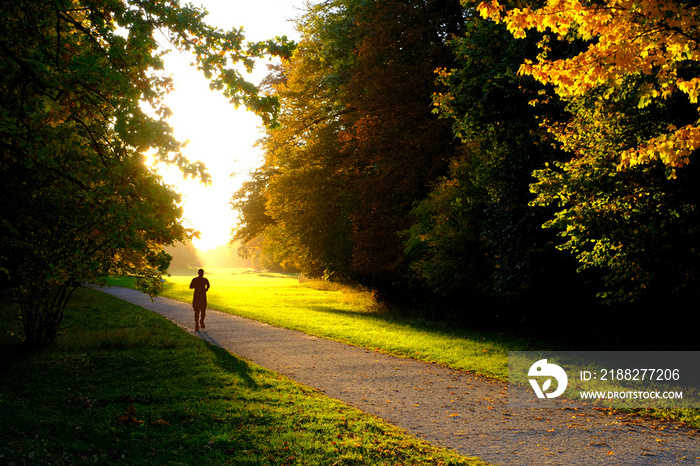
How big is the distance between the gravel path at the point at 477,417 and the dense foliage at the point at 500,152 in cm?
276

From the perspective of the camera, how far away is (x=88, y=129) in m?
6.71

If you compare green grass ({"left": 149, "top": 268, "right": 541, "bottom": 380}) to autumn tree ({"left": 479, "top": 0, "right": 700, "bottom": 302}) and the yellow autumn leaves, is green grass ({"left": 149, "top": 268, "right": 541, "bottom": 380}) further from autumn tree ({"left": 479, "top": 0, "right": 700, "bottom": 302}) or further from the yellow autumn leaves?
the yellow autumn leaves

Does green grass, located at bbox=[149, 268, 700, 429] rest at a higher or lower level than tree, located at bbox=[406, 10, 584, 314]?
lower

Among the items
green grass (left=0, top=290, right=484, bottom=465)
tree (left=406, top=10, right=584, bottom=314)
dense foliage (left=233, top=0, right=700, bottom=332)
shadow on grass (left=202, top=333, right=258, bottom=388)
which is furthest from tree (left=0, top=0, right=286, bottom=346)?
tree (left=406, top=10, right=584, bottom=314)

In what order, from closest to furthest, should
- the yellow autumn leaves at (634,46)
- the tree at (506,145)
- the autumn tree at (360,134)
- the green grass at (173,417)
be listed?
1. the green grass at (173,417)
2. the yellow autumn leaves at (634,46)
3. the tree at (506,145)
4. the autumn tree at (360,134)

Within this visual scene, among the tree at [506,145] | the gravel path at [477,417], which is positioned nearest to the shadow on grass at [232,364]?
the gravel path at [477,417]

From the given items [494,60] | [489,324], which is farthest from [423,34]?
[489,324]

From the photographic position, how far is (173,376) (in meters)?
9.09

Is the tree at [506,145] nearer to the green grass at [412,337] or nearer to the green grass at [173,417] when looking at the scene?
the green grass at [412,337]

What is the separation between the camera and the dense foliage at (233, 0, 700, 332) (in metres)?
6.54

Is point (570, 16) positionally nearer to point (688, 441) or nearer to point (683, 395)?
point (688, 441)

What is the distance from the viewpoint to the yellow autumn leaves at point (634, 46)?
5.79 m

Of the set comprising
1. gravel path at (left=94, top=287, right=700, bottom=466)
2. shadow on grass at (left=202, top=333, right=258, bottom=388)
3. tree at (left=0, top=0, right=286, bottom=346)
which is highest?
tree at (left=0, top=0, right=286, bottom=346)

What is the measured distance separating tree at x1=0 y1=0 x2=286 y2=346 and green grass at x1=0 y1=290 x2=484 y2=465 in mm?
1826
